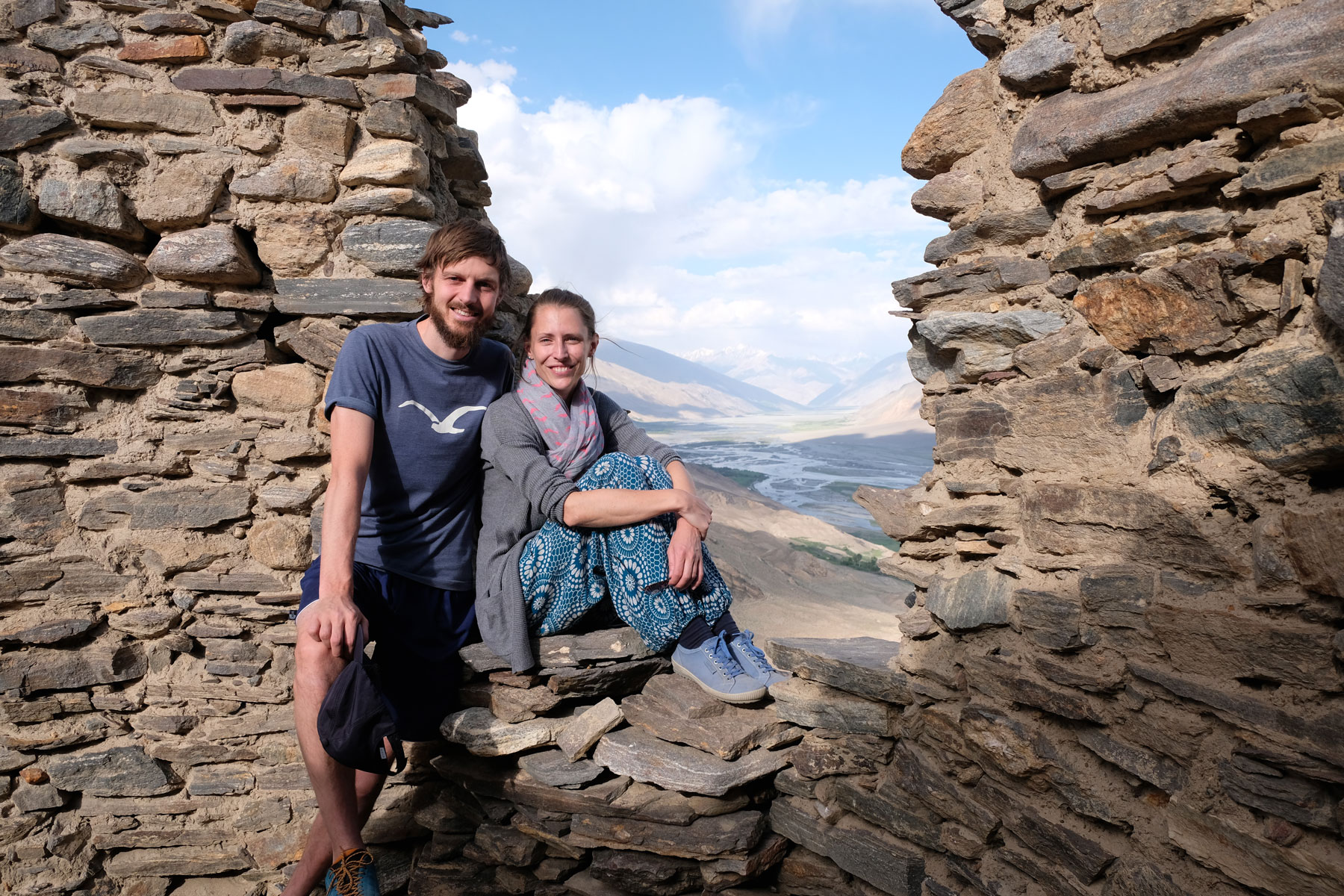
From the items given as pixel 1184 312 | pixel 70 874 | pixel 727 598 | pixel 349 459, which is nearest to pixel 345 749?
pixel 349 459

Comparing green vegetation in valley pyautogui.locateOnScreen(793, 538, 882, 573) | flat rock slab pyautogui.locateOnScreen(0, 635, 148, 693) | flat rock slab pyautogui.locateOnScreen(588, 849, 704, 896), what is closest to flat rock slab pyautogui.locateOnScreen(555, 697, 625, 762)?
flat rock slab pyautogui.locateOnScreen(588, 849, 704, 896)

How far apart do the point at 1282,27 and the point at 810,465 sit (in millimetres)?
19507

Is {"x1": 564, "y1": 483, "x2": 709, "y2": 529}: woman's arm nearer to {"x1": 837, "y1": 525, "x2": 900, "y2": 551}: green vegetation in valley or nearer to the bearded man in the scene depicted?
the bearded man

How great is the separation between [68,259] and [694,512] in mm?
2505

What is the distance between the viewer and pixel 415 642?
2.99 meters

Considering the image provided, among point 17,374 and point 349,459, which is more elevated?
point 17,374

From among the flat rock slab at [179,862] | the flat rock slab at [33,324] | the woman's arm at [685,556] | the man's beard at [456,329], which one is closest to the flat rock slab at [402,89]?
the man's beard at [456,329]

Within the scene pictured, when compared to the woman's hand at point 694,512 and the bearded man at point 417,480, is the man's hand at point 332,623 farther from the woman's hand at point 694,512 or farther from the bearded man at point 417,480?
the woman's hand at point 694,512

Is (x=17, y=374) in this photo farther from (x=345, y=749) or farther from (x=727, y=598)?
(x=727, y=598)

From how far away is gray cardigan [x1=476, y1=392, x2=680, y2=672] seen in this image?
9.21 feet

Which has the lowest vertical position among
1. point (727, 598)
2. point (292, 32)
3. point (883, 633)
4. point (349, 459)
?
point (883, 633)

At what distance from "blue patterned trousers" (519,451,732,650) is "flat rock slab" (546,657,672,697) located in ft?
0.44

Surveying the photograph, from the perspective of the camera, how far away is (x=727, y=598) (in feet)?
10.0

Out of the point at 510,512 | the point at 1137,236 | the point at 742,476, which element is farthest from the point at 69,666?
the point at 742,476
